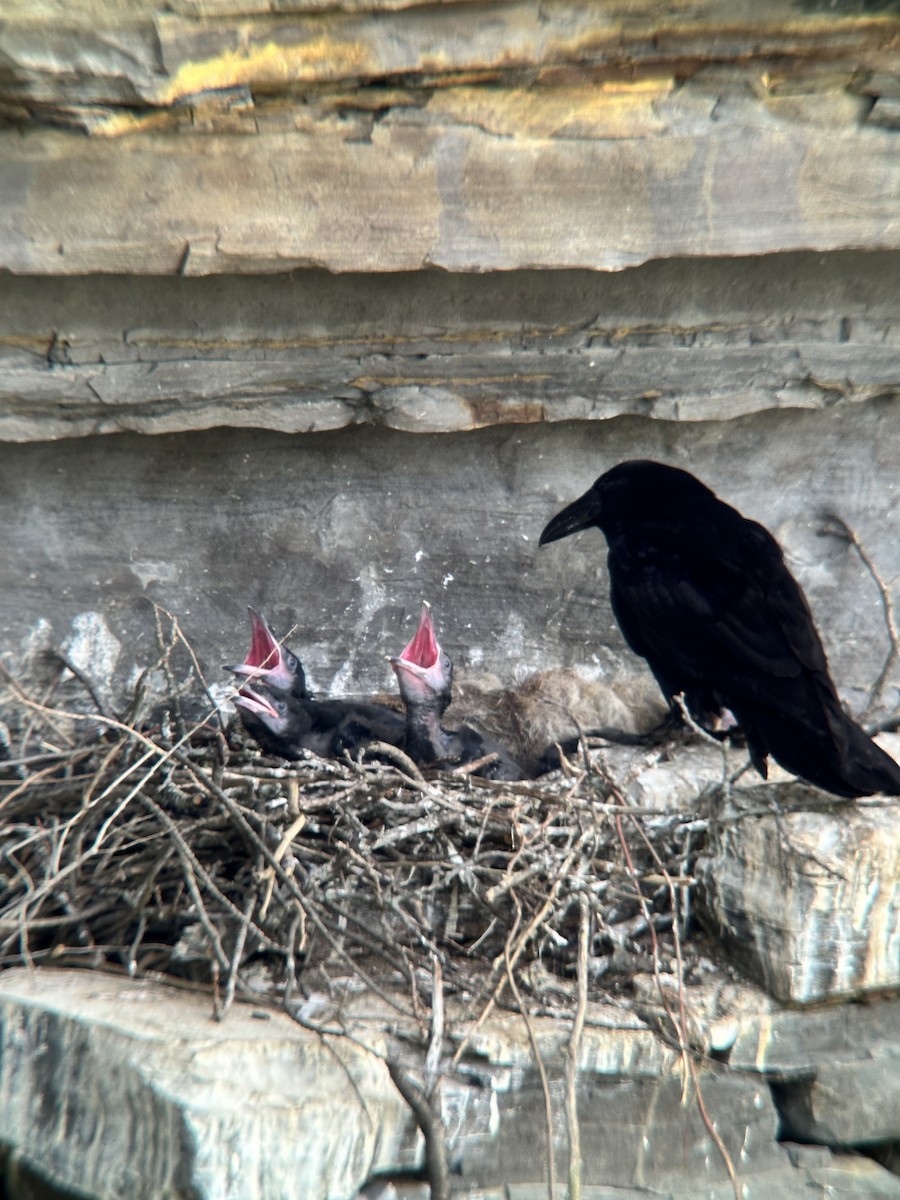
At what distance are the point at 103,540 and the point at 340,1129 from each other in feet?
5.98

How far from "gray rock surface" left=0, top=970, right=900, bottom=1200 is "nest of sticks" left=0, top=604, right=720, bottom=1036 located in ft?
0.34

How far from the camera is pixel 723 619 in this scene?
2547 millimetres

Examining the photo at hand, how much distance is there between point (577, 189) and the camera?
2387mm

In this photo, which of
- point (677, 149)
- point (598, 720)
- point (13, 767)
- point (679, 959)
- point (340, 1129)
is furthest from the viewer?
point (598, 720)

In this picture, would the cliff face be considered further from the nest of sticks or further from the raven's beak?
the raven's beak

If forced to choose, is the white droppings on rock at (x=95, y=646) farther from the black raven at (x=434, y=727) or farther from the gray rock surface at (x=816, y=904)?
the gray rock surface at (x=816, y=904)

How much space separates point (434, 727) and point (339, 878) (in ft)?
2.04

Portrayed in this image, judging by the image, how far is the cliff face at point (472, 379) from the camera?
2.07m

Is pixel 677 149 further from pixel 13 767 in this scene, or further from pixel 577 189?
pixel 13 767

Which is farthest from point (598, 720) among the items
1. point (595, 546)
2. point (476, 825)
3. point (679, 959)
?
point (679, 959)

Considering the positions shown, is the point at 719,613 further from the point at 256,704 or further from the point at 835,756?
the point at 256,704

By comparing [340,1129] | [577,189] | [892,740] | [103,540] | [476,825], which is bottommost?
[340,1129]

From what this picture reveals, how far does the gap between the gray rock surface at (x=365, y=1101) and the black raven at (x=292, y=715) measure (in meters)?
0.77

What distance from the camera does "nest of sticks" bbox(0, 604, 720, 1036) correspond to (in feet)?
6.64
